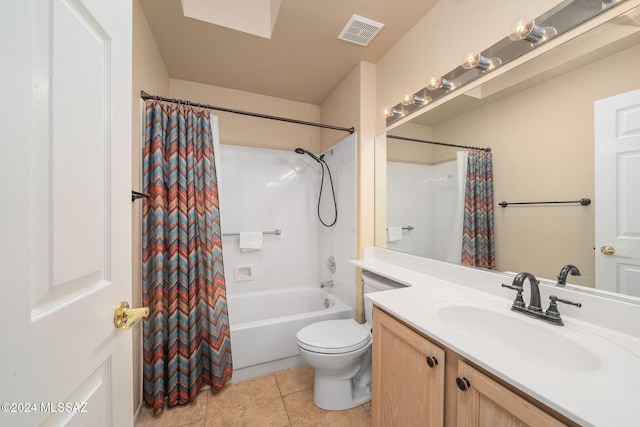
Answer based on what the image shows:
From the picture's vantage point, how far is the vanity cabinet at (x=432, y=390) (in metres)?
0.61

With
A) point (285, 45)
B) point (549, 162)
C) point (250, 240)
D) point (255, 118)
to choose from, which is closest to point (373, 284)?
point (549, 162)

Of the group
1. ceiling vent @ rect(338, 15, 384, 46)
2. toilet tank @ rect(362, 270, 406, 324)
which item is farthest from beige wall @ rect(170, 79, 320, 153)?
toilet tank @ rect(362, 270, 406, 324)

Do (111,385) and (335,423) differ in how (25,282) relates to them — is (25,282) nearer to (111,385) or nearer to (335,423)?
(111,385)

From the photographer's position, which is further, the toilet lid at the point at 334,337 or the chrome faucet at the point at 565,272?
the toilet lid at the point at 334,337

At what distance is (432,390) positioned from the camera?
0.84 meters

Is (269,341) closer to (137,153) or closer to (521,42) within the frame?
(137,153)

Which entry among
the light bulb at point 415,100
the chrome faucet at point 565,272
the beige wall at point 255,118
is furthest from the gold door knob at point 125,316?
the beige wall at point 255,118

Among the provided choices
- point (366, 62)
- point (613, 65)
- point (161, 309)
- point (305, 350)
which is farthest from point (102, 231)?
point (366, 62)

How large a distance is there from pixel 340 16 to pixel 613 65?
137 centimetres

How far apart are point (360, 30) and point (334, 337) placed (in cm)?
208

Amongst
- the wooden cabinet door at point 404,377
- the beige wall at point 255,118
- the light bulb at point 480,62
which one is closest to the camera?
the wooden cabinet door at point 404,377

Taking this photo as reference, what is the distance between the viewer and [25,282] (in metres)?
0.40

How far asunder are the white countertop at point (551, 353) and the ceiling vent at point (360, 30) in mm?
1671

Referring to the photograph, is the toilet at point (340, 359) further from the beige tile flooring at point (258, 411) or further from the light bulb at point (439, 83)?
the light bulb at point (439, 83)
